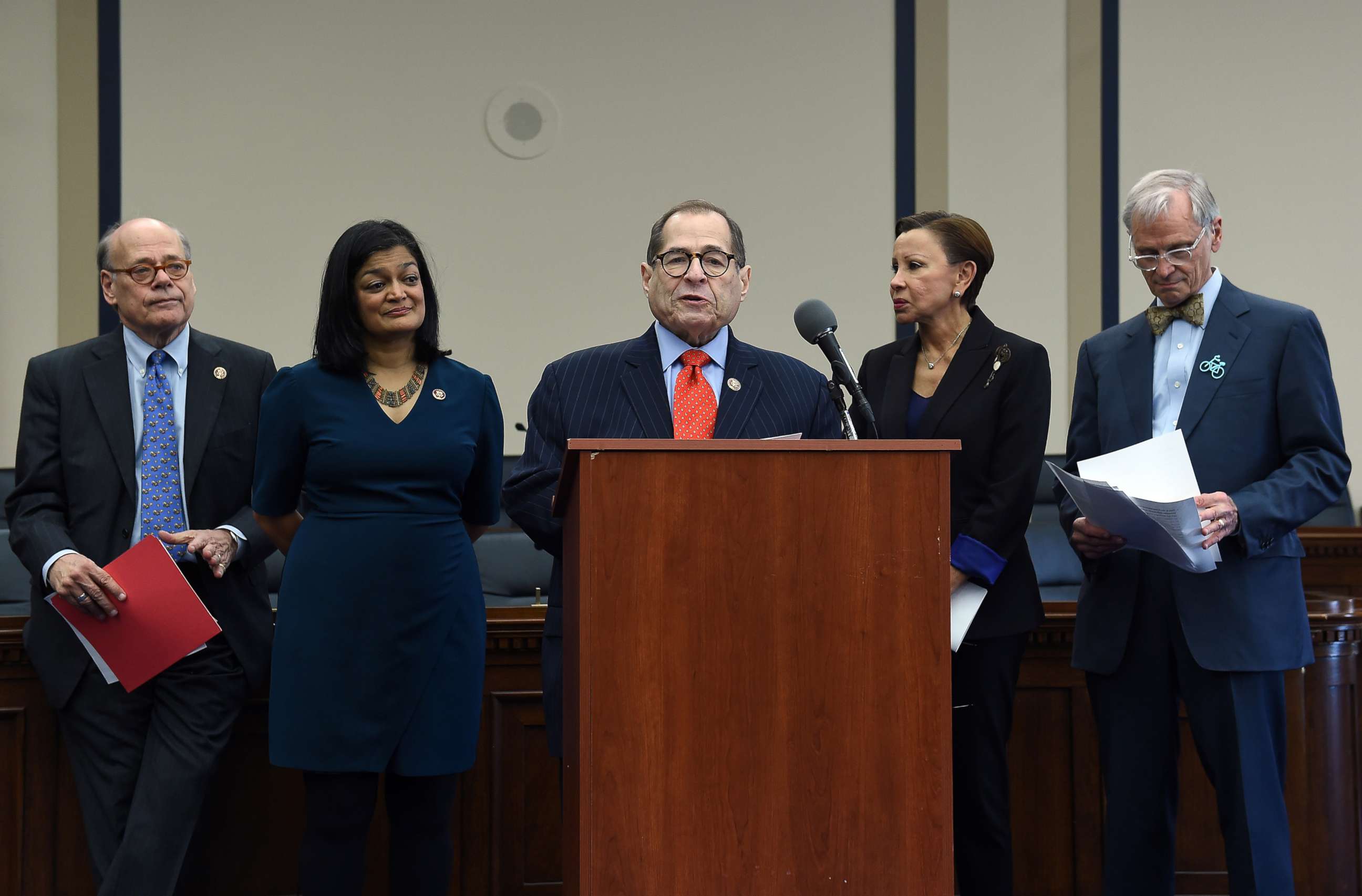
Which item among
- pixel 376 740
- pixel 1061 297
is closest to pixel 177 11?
pixel 1061 297

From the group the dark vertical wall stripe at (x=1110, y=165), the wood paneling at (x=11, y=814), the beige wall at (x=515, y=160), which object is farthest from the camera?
the dark vertical wall stripe at (x=1110, y=165)

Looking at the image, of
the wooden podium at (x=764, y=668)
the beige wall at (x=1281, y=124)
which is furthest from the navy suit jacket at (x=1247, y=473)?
the beige wall at (x=1281, y=124)

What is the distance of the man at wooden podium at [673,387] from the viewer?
2.15m

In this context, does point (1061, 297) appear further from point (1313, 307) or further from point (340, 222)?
point (340, 222)

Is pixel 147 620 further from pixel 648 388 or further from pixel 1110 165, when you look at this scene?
pixel 1110 165

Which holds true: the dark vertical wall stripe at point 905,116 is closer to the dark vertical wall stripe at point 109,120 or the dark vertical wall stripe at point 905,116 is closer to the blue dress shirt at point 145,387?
the dark vertical wall stripe at point 109,120

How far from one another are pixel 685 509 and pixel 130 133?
214 inches

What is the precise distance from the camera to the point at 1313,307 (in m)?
6.46

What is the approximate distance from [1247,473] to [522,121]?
15.4 ft

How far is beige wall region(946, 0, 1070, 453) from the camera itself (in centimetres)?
645

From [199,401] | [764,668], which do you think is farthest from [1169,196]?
[199,401]

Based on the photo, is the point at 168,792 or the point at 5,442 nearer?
the point at 168,792

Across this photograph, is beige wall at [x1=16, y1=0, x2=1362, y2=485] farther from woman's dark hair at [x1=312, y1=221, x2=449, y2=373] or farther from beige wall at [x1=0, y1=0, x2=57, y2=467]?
woman's dark hair at [x1=312, y1=221, x2=449, y2=373]

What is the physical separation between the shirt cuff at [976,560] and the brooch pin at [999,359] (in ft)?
1.09
